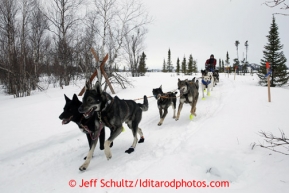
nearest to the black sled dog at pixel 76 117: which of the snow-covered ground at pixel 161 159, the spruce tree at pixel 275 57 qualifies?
the snow-covered ground at pixel 161 159

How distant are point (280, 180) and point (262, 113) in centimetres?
388

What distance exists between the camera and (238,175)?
2.63 metres

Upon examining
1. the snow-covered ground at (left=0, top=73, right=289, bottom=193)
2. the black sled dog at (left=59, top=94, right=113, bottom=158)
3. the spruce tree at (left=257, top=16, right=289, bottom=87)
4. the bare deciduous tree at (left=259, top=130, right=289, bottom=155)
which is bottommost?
the snow-covered ground at (left=0, top=73, right=289, bottom=193)

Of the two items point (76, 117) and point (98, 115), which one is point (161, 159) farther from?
point (76, 117)

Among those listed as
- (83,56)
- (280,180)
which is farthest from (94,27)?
(280,180)

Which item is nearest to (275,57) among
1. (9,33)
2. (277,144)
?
(277,144)

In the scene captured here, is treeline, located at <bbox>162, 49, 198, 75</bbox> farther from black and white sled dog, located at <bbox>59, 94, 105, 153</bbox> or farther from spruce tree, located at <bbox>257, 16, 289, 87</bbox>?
black and white sled dog, located at <bbox>59, 94, 105, 153</bbox>

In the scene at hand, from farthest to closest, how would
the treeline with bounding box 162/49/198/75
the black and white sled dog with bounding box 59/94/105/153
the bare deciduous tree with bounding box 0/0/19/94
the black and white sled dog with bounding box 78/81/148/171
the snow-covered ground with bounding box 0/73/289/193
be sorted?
the treeline with bounding box 162/49/198/75 < the bare deciduous tree with bounding box 0/0/19/94 < the black and white sled dog with bounding box 59/94/105/153 < the black and white sled dog with bounding box 78/81/148/171 < the snow-covered ground with bounding box 0/73/289/193

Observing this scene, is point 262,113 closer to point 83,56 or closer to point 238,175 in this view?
point 238,175

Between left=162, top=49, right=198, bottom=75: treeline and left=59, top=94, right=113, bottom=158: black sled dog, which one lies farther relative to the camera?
left=162, top=49, right=198, bottom=75: treeline

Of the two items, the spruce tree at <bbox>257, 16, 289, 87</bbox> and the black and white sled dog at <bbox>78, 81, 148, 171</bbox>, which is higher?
the spruce tree at <bbox>257, 16, 289, 87</bbox>

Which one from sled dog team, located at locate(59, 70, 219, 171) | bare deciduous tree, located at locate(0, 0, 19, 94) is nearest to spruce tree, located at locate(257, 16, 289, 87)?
sled dog team, located at locate(59, 70, 219, 171)

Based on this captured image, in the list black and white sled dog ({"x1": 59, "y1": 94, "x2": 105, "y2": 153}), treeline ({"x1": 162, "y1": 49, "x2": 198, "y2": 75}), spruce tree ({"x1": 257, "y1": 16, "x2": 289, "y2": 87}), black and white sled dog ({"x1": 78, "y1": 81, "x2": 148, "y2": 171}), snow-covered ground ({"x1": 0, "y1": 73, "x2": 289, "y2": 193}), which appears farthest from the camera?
treeline ({"x1": 162, "y1": 49, "x2": 198, "y2": 75})

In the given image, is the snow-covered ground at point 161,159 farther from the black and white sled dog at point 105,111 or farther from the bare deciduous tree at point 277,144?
the black and white sled dog at point 105,111
